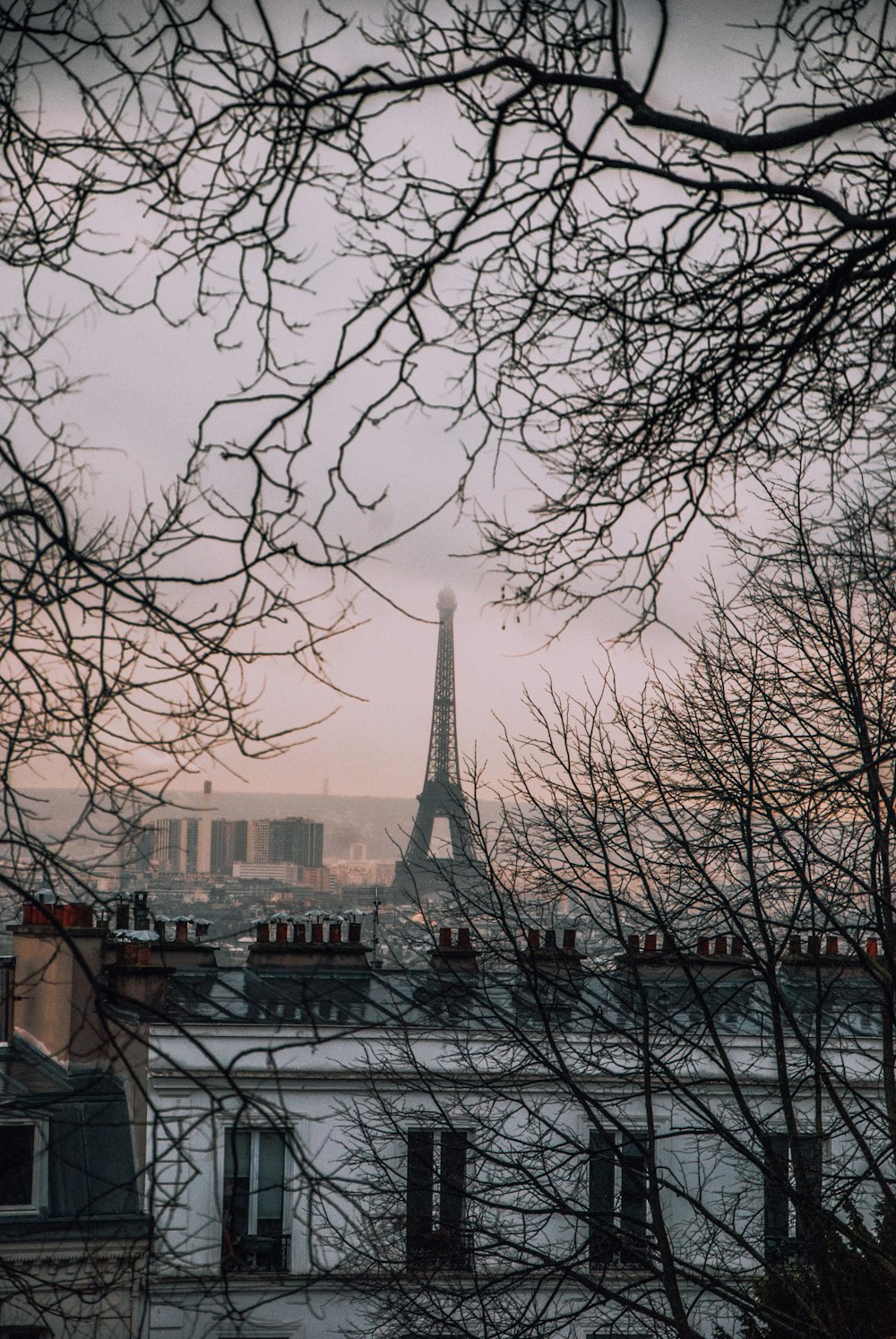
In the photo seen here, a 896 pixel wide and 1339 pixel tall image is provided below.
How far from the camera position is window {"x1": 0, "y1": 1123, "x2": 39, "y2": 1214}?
10953 millimetres

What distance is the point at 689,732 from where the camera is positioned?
31.4 ft

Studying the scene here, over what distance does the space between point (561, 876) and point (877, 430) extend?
562cm

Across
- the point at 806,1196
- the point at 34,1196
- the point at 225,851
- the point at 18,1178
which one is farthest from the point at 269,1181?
the point at 806,1196

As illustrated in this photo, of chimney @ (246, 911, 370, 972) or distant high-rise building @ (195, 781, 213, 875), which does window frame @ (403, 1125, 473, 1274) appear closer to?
chimney @ (246, 911, 370, 972)

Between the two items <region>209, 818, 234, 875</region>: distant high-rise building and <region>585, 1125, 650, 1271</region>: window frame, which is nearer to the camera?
<region>209, 818, 234, 875</region>: distant high-rise building

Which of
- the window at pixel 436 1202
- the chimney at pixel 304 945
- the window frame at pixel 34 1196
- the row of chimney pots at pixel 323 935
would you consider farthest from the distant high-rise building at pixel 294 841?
the chimney at pixel 304 945

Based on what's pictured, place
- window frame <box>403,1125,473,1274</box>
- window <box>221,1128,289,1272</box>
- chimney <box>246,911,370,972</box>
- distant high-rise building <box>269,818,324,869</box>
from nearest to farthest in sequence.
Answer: distant high-rise building <box>269,818,324,869</box>
window frame <box>403,1125,473,1274</box>
window <box>221,1128,289,1272</box>
chimney <box>246,911,370,972</box>

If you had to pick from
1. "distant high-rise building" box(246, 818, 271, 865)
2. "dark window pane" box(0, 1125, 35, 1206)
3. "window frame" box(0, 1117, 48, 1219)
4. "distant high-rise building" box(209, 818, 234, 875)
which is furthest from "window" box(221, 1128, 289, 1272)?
"distant high-rise building" box(209, 818, 234, 875)

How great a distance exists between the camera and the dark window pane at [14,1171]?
10992mm

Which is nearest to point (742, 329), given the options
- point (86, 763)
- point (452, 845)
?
point (86, 763)

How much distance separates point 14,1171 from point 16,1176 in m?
0.04

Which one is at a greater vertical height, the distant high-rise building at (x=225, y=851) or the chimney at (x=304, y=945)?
the distant high-rise building at (x=225, y=851)

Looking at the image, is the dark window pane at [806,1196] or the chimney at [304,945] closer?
the dark window pane at [806,1196]

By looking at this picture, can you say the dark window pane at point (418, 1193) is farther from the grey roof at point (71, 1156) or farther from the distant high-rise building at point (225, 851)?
the distant high-rise building at point (225, 851)
